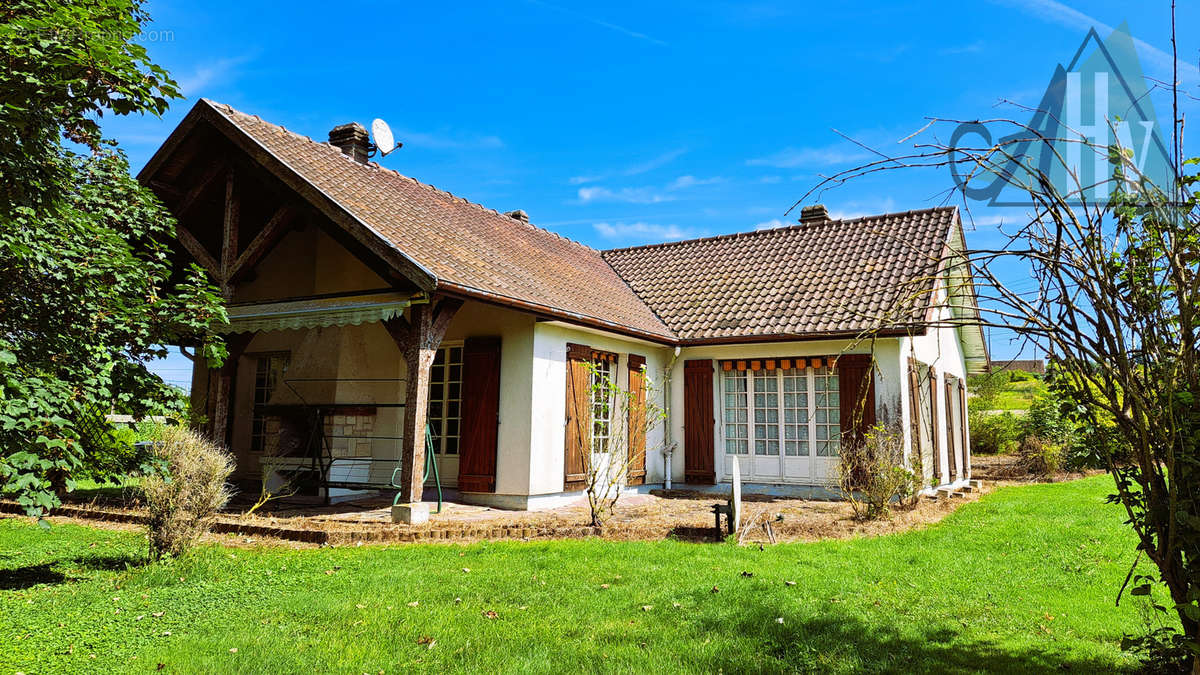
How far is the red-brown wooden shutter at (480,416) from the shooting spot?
34.6 ft

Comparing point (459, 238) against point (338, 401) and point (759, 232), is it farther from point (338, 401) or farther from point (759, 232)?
point (759, 232)

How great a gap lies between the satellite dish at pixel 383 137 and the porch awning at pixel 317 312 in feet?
15.6

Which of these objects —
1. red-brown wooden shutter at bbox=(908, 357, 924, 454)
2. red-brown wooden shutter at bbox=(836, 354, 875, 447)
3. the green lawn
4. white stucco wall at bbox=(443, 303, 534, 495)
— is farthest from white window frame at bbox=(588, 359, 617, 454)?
red-brown wooden shutter at bbox=(908, 357, 924, 454)

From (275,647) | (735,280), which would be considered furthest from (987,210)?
(735,280)

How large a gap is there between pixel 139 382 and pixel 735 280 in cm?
1124

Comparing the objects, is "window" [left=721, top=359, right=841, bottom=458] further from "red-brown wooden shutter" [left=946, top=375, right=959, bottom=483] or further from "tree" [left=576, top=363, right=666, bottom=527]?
"red-brown wooden shutter" [left=946, top=375, right=959, bottom=483]

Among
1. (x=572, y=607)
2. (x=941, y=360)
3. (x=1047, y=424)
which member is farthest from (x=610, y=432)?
(x=1047, y=424)

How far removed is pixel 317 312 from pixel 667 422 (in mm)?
6917

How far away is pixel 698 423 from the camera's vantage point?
1332cm

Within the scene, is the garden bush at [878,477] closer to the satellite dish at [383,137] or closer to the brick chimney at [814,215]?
the brick chimney at [814,215]

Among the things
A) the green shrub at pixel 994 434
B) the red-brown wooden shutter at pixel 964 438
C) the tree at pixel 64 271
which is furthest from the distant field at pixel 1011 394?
the tree at pixel 64 271

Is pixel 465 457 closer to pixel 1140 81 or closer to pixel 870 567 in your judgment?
pixel 870 567

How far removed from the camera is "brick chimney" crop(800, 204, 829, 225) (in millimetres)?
16969

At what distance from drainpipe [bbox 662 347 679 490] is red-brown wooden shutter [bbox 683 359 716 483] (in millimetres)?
323
